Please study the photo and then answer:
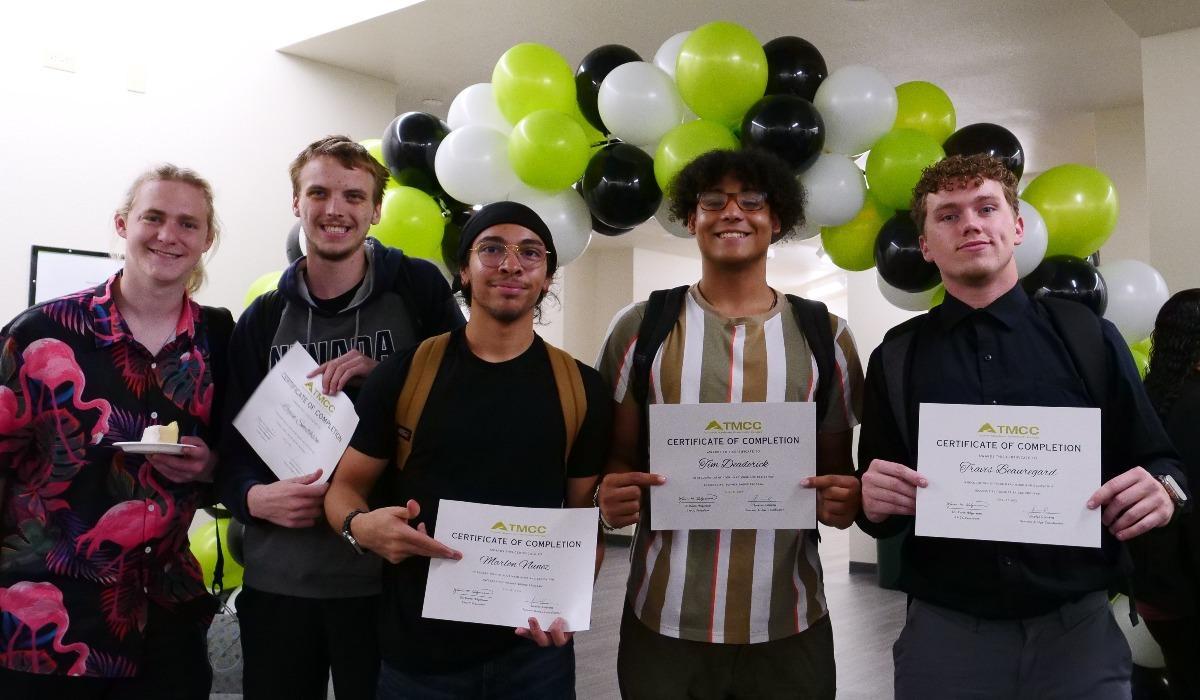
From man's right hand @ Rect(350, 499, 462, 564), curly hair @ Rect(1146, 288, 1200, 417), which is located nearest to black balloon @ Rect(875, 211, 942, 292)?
curly hair @ Rect(1146, 288, 1200, 417)

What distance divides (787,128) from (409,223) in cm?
152

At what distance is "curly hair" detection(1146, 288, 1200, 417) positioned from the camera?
7.84ft

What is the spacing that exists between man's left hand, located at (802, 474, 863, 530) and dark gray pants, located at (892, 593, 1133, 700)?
0.84 ft

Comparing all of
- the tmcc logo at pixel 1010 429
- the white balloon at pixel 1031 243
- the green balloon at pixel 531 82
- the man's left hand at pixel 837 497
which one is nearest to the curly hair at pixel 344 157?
the man's left hand at pixel 837 497

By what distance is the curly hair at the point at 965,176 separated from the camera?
5.96 feet

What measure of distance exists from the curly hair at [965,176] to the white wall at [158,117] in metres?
3.99

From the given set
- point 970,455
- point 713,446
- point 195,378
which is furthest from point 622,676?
point 195,378

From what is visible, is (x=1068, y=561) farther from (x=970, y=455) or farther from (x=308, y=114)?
(x=308, y=114)

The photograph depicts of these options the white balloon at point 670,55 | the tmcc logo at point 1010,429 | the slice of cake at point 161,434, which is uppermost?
the white balloon at point 670,55

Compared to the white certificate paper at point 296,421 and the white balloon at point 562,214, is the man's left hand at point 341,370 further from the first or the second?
the white balloon at point 562,214

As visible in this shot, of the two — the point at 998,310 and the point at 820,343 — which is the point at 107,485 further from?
the point at 998,310

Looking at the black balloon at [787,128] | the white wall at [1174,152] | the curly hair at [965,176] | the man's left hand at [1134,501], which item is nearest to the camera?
the man's left hand at [1134,501]

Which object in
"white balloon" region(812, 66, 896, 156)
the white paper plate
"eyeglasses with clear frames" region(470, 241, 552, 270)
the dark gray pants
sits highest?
"white balloon" region(812, 66, 896, 156)

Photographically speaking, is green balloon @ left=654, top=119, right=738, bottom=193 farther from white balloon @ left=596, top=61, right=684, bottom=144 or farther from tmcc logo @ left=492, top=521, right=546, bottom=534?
tmcc logo @ left=492, top=521, right=546, bottom=534
